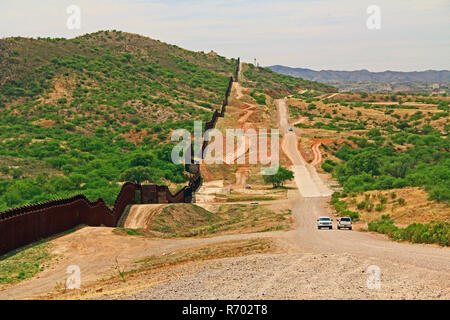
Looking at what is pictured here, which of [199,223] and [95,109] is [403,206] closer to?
[199,223]

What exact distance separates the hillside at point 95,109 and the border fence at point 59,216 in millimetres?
4055

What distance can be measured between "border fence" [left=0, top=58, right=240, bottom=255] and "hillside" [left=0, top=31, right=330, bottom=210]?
13.3ft

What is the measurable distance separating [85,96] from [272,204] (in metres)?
75.9

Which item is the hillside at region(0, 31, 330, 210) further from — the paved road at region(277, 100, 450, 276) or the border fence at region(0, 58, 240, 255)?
the paved road at region(277, 100, 450, 276)

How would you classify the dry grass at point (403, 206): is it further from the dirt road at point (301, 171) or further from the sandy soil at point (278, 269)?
the dirt road at point (301, 171)

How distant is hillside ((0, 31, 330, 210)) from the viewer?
67.2 metres

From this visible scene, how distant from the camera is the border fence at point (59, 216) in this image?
28.9 m

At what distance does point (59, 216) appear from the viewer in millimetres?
34312

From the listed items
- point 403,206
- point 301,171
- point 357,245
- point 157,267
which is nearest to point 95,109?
point 301,171

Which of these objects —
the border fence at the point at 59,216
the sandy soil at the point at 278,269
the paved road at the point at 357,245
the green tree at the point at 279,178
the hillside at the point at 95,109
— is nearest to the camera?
the sandy soil at the point at 278,269

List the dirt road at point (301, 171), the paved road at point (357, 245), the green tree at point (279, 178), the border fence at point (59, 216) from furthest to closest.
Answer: the green tree at point (279, 178)
the dirt road at point (301, 171)
the border fence at point (59, 216)
the paved road at point (357, 245)

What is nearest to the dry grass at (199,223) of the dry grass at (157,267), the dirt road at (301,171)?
the dry grass at (157,267)

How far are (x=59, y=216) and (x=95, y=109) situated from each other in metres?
88.6

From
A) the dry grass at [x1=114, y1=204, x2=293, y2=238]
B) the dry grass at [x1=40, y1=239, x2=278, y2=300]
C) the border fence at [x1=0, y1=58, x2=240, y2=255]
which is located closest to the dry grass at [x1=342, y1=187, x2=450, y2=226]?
the dry grass at [x1=114, y1=204, x2=293, y2=238]
